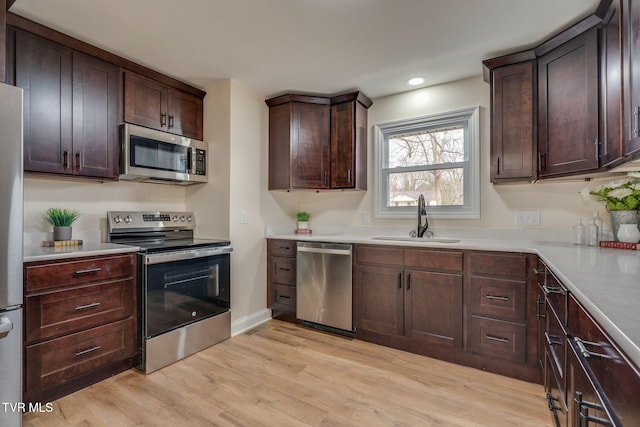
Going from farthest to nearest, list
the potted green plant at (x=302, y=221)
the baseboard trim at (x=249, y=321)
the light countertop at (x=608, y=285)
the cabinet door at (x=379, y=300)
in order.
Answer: the potted green plant at (x=302, y=221) → the baseboard trim at (x=249, y=321) → the cabinet door at (x=379, y=300) → the light countertop at (x=608, y=285)

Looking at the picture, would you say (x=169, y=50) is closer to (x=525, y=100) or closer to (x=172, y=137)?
(x=172, y=137)

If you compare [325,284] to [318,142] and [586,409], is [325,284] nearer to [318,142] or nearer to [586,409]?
[318,142]

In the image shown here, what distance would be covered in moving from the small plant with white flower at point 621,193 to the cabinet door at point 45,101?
373cm

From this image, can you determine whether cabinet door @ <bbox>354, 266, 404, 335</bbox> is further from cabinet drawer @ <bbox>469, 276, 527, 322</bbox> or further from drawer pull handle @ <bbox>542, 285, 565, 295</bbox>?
drawer pull handle @ <bbox>542, 285, 565, 295</bbox>

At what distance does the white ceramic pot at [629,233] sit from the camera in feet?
6.40

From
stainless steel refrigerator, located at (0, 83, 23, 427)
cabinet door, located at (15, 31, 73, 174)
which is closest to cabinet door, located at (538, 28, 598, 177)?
stainless steel refrigerator, located at (0, 83, 23, 427)

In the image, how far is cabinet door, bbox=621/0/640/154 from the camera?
1.29 meters

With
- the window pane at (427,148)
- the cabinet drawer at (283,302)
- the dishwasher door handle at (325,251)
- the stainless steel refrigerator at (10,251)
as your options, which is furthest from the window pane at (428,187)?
the stainless steel refrigerator at (10,251)

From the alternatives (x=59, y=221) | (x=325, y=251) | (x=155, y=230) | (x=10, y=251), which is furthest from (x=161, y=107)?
(x=325, y=251)

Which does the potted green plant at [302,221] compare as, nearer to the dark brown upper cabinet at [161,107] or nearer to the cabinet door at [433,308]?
the dark brown upper cabinet at [161,107]

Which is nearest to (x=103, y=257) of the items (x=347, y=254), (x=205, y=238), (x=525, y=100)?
(x=205, y=238)

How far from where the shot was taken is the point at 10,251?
4.77 ft

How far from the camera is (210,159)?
3041 mm

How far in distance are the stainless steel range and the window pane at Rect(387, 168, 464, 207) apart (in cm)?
179
